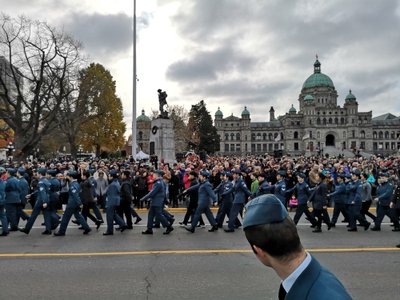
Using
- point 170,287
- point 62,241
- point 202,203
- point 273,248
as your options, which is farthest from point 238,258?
point 273,248

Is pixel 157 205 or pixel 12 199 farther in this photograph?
pixel 12 199

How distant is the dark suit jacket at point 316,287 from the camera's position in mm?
1545

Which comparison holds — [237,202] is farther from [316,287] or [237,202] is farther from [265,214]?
A: [316,287]

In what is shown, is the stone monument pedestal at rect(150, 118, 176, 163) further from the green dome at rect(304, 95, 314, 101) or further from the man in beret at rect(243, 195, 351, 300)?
the green dome at rect(304, 95, 314, 101)

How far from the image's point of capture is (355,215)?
1100cm

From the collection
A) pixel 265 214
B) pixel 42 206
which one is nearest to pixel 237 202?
pixel 42 206

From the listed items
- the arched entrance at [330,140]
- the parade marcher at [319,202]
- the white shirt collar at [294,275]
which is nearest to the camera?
the white shirt collar at [294,275]

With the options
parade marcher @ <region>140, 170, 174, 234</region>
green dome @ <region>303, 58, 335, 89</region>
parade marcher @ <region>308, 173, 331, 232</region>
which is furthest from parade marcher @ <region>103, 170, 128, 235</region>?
green dome @ <region>303, 58, 335, 89</region>

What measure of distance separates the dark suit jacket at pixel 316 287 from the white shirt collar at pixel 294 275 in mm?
22

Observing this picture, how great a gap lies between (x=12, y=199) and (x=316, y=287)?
10656mm

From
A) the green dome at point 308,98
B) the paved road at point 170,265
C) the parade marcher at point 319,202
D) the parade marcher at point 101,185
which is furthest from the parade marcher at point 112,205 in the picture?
the green dome at point 308,98

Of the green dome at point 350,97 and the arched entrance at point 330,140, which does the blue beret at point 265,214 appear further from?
the green dome at point 350,97

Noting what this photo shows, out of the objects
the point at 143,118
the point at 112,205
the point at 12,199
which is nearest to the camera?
the point at 112,205

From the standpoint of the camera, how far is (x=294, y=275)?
5.67 feet
